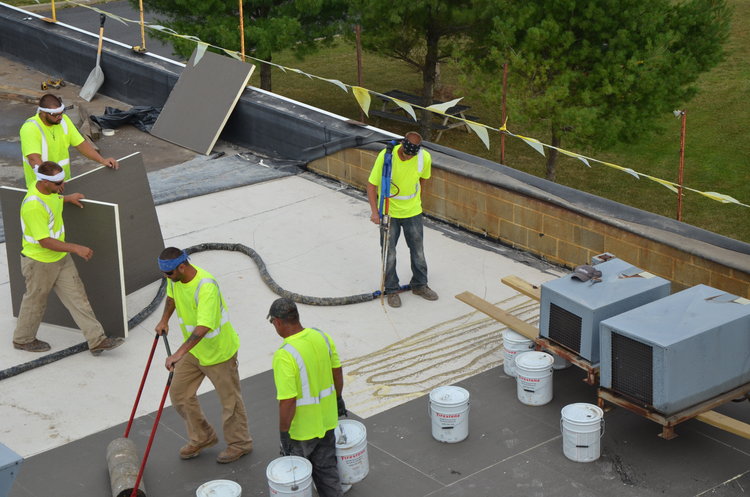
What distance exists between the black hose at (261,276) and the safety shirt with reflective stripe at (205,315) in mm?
2498

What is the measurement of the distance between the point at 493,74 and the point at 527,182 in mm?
8586

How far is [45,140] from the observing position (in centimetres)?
1009

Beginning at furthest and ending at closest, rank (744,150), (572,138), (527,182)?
(744,150) < (572,138) < (527,182)

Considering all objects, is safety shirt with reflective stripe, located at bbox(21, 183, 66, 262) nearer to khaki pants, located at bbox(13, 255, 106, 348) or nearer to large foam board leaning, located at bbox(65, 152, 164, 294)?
khaki pants, located at bbox(13, 255, 106, 348)

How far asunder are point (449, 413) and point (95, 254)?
373 cm

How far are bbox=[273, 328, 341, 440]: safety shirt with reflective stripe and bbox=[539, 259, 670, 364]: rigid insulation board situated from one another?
225 centimetres

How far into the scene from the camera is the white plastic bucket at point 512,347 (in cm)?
880

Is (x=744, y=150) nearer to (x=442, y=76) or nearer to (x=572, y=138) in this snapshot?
(x=572, y=138)

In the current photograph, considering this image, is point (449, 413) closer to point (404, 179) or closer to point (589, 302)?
point (589, 302)

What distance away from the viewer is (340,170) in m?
13.6

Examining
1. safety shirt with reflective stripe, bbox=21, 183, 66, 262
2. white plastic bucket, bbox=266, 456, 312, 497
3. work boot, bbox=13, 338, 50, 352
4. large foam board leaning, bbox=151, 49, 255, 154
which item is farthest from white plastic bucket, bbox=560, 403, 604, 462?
large foam board leaning, bbox=151, 49, 255, 154

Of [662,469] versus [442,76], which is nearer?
[662,469]

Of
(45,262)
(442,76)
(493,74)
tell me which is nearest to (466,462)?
(45,262)

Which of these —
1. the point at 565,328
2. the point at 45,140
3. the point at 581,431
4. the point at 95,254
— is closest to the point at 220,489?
the point at 581,431
